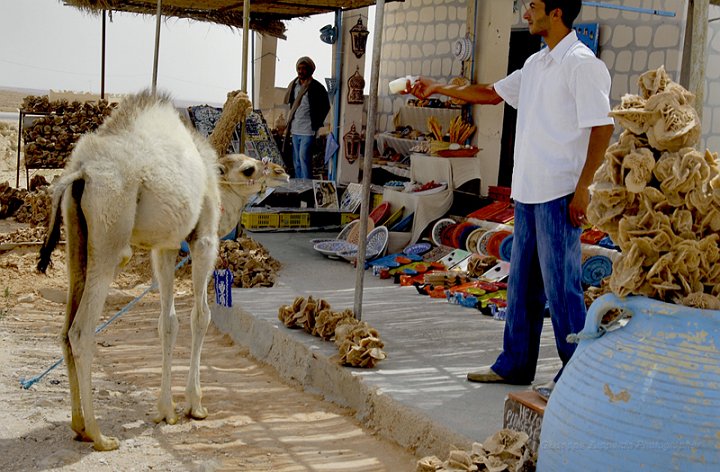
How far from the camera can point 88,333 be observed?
4281mm

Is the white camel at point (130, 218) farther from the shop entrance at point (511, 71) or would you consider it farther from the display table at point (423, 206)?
the shop entrance at point (511, 71)

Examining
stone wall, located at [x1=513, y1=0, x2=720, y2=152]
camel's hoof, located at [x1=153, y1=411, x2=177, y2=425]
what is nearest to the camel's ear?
camel's hoof, located at [x1=153, y1=411, x2=177, y2=425]

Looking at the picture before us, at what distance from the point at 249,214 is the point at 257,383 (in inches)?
195

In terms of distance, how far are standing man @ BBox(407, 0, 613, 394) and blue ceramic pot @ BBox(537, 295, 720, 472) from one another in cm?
139

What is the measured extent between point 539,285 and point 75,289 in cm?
254

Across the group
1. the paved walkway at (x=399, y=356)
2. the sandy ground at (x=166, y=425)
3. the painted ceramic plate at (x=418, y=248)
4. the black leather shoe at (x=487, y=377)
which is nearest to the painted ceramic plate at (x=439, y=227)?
the painted ceramic plate at (x=418, y=248)

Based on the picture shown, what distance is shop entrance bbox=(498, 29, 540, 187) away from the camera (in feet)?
34.4

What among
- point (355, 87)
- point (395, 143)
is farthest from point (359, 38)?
point (395, 143)

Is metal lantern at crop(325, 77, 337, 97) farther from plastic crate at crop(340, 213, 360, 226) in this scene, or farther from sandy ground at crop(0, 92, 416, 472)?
sandy ground at crop(0, 92, 416, 472)

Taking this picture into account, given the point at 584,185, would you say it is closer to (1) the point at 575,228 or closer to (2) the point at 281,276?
(1) the point at 575,228

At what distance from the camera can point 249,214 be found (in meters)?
10.5

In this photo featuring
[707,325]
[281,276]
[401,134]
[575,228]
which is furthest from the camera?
[401,134]

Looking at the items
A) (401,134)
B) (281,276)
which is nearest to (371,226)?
(281,276)

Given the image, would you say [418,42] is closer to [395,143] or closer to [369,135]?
[395,143]
